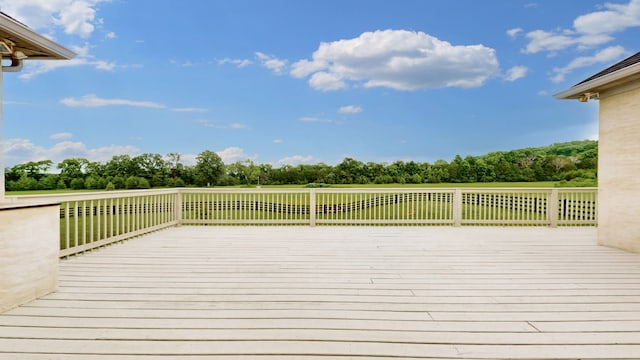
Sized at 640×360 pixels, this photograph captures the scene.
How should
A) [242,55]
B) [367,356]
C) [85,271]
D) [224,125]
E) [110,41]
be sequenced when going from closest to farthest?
[367,356] → [85,271] → [110,41] → [242,55] → [224,125]

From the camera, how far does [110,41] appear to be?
1348 centimetres

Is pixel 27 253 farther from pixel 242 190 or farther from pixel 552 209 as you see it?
pixel 552 209

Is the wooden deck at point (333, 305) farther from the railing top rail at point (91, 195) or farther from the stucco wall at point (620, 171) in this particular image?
the railing top rail at point (91, 195)

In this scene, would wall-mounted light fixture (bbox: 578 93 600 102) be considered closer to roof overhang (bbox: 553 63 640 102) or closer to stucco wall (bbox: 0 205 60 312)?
roof overhang (bbox: 553 63 640 102)

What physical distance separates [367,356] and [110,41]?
1513cm

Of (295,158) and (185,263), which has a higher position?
(295,158)

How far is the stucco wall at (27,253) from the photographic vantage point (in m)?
2.96

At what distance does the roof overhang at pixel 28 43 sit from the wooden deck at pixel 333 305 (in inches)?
93.5

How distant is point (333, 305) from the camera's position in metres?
2.95

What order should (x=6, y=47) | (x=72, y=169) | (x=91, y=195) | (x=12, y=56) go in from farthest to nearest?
(x=72, y=169) → (x=91, y=195) → (x=12, y=56) → (x=6, y=47)

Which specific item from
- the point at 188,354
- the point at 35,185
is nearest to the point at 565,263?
the point at 188,354

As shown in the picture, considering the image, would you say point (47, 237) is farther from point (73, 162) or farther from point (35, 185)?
point (73, 162)

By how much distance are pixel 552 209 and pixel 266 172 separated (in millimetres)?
7035

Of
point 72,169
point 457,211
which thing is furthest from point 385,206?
point 72,169
